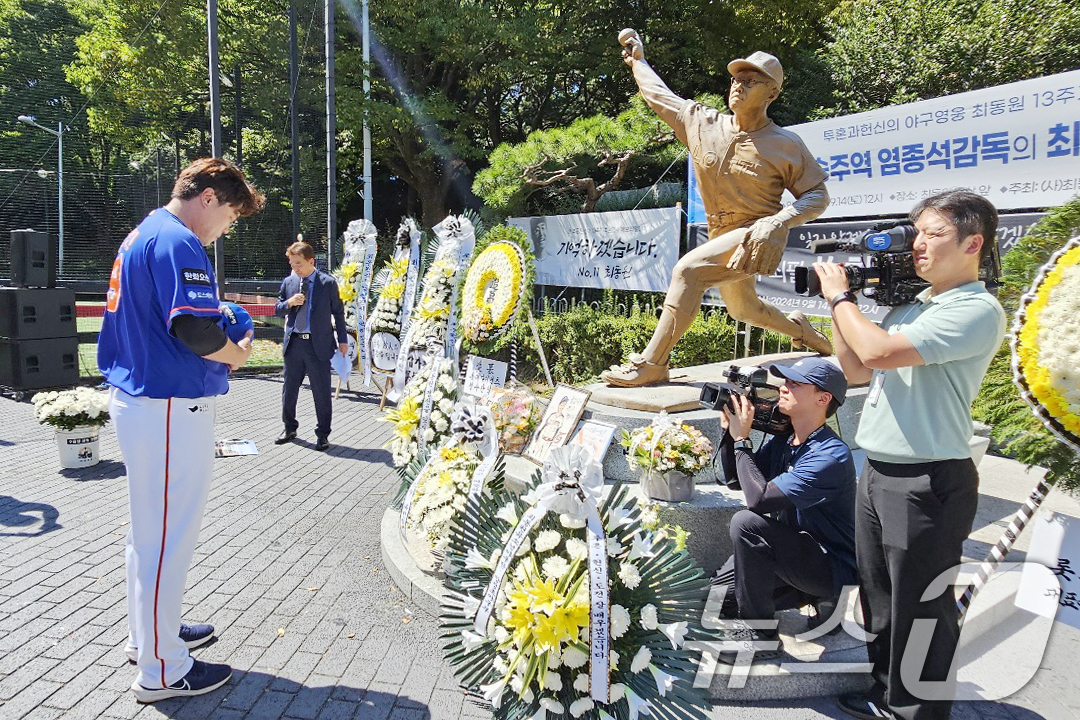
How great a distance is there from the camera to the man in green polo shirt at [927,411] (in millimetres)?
2068

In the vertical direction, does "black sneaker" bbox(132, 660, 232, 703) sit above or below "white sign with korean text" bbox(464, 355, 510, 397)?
below

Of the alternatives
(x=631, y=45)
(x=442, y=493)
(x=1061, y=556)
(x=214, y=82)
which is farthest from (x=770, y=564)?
(x=214, y=82)

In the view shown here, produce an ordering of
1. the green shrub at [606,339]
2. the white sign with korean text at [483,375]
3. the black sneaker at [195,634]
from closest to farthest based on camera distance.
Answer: the black sneaker at [195,634] → the white sign with korean text at [483,375] → the green shrub at [606,339]

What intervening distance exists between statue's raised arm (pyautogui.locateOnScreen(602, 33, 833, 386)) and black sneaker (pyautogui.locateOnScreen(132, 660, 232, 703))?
257 centimetres

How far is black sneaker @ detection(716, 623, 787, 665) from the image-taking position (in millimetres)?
2736

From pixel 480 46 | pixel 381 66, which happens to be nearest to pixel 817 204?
pixel 480 46

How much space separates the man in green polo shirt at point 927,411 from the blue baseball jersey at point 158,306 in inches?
89.6

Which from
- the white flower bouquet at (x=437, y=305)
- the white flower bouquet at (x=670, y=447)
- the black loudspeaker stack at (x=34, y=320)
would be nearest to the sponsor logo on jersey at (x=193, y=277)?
the white flower bouquet at (x=670, y=447)

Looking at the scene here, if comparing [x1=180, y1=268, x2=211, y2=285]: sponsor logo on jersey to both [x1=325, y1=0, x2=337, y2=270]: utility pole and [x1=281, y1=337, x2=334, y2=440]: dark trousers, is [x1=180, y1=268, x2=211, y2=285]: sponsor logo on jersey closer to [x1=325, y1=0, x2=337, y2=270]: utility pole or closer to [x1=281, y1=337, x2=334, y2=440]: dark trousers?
[x1=281, y1=337, x2=334, y2=440]: dark trousers

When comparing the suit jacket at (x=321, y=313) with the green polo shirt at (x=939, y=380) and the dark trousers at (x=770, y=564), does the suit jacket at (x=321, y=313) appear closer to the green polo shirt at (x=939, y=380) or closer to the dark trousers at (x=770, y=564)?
the dark trousers at (x=770, y=564)

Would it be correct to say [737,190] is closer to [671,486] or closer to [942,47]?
[671,486]

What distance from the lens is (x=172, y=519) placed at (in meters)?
2.57

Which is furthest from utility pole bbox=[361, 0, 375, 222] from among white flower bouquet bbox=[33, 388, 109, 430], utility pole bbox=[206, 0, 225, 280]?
white flower bouquet bbox=[33, 388, 109, 430]

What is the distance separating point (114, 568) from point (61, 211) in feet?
47.6
